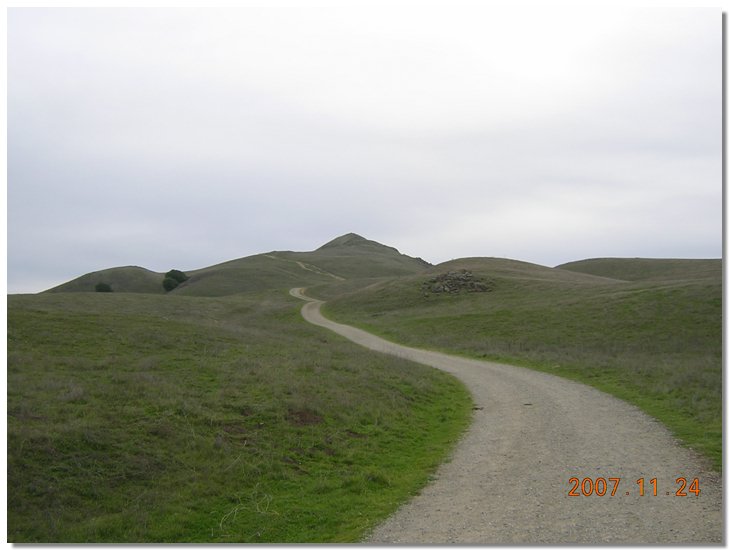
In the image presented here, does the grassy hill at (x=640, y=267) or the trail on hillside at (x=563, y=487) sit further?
the grassy hill at (x=640, y=267)

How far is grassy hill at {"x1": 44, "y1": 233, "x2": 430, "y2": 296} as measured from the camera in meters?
127

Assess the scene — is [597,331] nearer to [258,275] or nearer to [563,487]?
[563,487]

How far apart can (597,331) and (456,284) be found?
28.6 meters

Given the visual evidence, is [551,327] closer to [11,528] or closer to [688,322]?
[688,322]

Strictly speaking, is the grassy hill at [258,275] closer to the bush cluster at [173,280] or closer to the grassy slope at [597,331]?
the bush cluster at [173,280]

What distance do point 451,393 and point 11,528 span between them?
1486 cm

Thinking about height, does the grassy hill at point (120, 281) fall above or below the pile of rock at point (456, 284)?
above

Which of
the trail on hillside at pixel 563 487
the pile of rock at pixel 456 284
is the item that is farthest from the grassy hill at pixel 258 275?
the trail on hillside at pixel 563 487

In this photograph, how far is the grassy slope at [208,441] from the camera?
941 centimetres

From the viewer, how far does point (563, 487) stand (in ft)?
33.4

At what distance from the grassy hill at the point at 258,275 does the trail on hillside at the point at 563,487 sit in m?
106

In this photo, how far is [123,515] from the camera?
942cm
